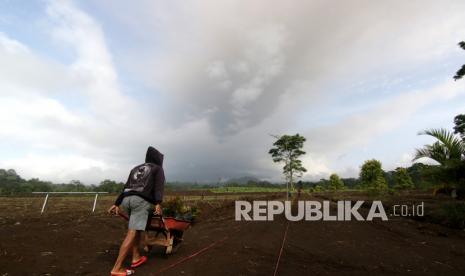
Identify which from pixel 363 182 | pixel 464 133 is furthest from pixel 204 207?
pixel 363 182

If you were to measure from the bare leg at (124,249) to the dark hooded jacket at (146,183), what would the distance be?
517mm

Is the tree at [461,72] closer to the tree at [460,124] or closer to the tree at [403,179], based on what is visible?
the tree at [460,124]

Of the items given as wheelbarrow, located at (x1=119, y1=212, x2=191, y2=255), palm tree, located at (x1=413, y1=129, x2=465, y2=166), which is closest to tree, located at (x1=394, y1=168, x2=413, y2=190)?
palm tree, located at (x1=413, y1=129, x2=465, y2=166)

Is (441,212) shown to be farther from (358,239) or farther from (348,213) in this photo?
(358,239)

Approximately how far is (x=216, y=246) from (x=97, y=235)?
125 inches

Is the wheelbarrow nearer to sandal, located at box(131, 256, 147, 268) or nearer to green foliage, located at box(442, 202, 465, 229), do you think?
sandal, located at box(131, 256, 147, 268)

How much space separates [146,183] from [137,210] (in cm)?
39

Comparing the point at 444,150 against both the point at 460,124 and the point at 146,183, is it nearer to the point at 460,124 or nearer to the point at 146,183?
the point at 460,124

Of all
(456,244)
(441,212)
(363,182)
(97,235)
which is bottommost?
(97,235)

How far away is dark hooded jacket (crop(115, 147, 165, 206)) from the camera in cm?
429

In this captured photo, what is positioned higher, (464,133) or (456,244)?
(464,133)

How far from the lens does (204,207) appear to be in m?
17.0

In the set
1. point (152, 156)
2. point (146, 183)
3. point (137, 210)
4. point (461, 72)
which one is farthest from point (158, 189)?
point (461, 72)

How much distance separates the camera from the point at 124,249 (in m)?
3.86
